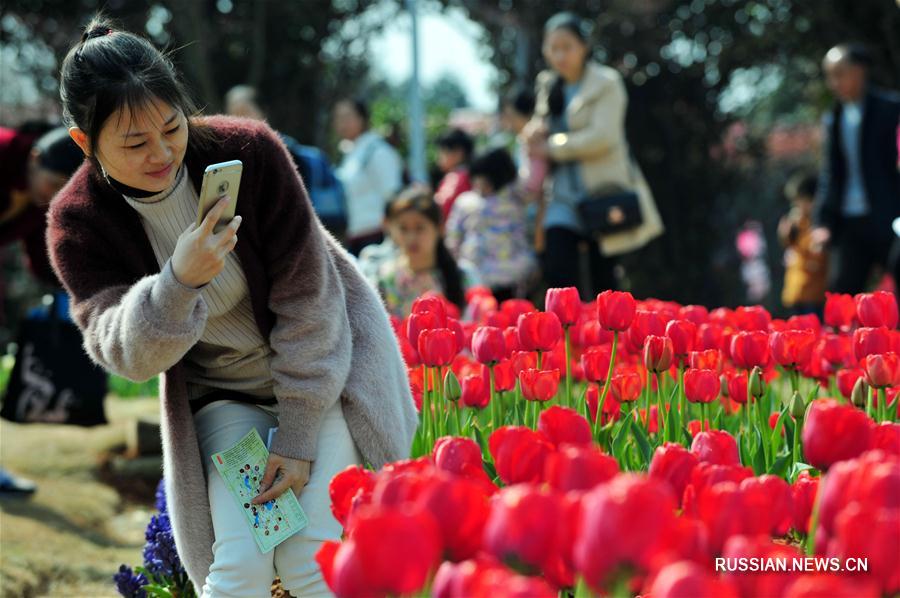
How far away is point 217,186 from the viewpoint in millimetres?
2203

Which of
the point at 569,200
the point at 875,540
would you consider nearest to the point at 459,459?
the point at 875,540

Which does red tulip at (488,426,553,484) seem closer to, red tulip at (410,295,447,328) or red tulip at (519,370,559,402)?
red tulip at (519,370,559,402)

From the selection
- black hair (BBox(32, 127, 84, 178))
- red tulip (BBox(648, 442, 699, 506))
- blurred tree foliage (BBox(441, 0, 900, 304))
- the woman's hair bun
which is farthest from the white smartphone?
blurred tree foliage (BBox(441, 0, 900, 304))

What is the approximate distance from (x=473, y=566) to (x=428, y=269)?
423cm

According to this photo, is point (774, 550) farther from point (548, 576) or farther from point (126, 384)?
point (126, 384)

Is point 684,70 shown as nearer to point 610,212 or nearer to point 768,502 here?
point 610,212

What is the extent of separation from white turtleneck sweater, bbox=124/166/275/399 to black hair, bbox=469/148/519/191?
4164 mm

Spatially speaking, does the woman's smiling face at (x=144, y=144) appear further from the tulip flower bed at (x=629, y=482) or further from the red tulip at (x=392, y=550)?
the red tulip at (x=392, y=550)

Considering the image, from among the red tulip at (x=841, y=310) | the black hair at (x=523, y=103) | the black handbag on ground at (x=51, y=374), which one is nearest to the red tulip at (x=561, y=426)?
the red tulip at (x=841, y=310)

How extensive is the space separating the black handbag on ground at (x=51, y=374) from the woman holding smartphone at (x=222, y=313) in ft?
8.19

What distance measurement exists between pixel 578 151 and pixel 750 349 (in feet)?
11.4

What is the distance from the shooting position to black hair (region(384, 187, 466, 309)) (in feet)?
17.2

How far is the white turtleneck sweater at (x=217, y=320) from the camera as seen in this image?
2.55 metres

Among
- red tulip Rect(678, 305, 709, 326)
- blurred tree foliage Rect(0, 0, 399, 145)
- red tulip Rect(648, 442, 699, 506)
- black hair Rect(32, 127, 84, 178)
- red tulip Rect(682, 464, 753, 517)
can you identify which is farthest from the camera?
blurred tree foliage Rect(0, 0, 399, 145)
